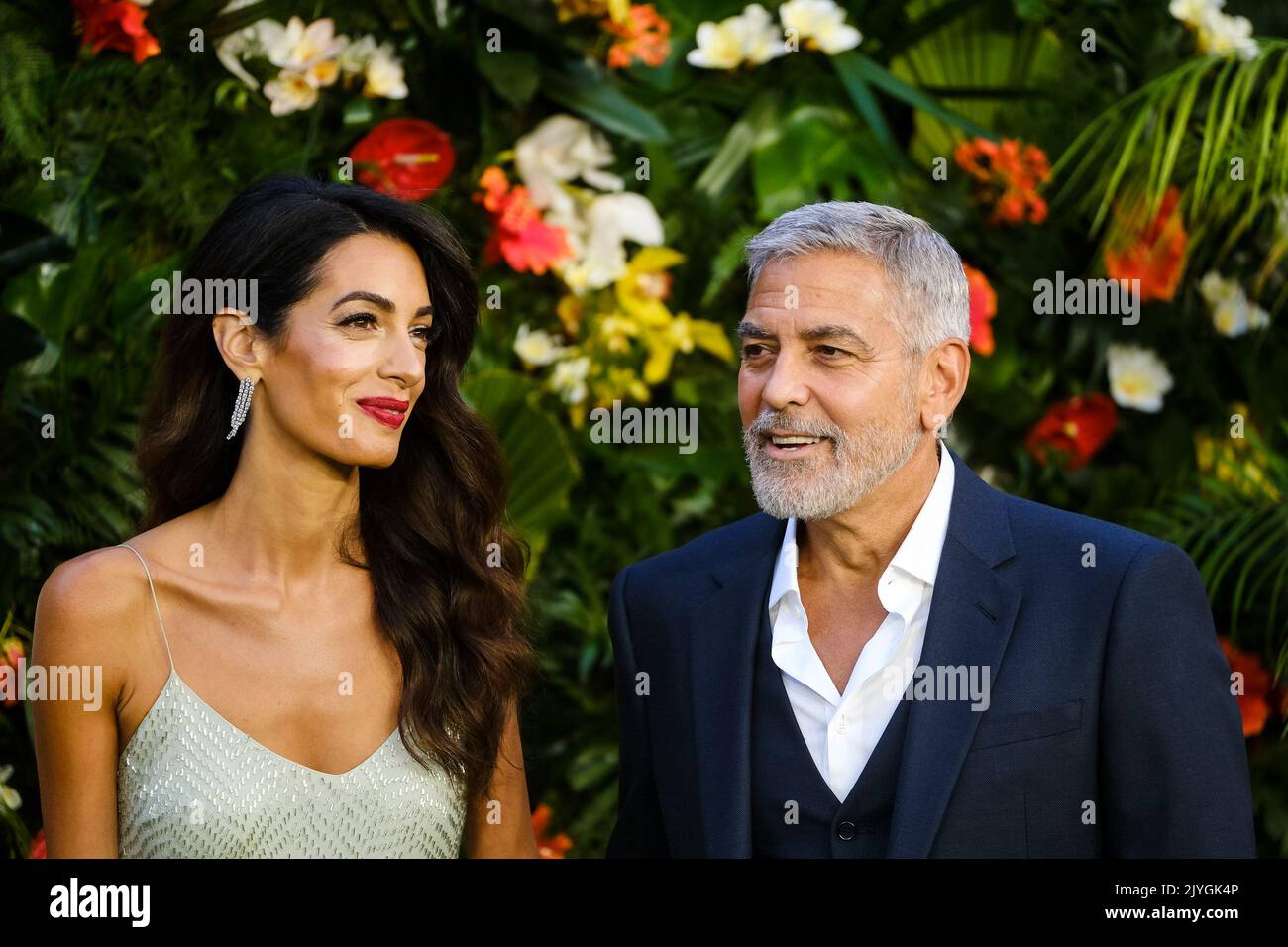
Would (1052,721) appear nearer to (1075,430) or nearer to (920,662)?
(920,662)

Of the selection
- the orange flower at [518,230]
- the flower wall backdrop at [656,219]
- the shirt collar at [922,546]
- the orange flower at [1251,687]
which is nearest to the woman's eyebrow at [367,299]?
the shirt collar at [922,546]

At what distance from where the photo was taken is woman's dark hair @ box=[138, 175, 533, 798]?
122 inches

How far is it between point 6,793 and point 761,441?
2.17 metres

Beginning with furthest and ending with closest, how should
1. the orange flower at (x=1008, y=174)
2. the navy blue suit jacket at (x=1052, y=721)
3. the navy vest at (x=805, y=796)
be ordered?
the orange flower at (x=1008, y=174) < the navy vest at (x=805, y=796) < the navy blue suit jacket at (x=1052, y=721)

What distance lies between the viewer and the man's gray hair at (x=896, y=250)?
296cm

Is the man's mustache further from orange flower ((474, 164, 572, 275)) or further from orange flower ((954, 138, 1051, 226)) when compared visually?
orange flower ((954, 138, 1051, 226))

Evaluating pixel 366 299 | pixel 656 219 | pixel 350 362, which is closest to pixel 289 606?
pixel 350 362

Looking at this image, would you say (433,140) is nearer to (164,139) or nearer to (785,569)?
(164,139)

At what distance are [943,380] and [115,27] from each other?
2429 millimetres

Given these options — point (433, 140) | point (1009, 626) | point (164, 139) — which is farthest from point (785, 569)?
point (164, 139)

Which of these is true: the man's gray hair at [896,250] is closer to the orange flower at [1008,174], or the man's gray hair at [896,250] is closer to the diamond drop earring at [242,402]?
the diamond drop earring at [242,402]

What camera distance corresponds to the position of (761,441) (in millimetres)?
2961

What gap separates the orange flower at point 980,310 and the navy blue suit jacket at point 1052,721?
162 cm

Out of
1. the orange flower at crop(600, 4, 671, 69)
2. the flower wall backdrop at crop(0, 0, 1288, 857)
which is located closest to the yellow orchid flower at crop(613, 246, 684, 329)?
the flower wall backdrop at crop(0, 0, 1288, 857)
